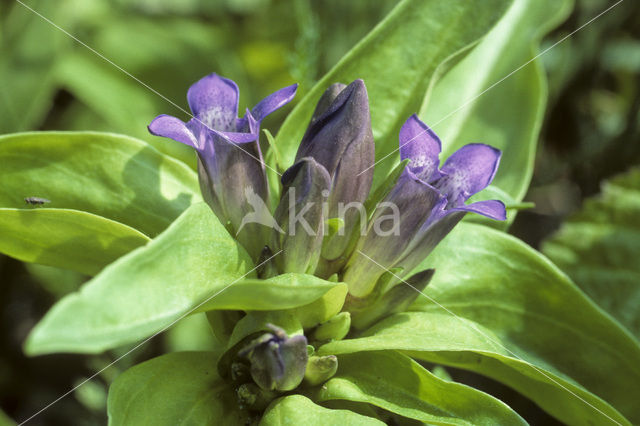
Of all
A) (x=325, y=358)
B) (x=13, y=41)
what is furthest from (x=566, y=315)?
(x=13, y=41)

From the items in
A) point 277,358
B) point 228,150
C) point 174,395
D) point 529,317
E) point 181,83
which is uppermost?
point 181,83

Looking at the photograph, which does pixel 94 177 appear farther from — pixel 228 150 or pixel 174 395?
pixel 174 395

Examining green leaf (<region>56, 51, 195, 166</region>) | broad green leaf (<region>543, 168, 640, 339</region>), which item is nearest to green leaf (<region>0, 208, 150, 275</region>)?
green leaf (<region>56, 51, 195, 166</region>)

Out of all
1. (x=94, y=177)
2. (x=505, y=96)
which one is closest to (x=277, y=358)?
(x=94, y=177)

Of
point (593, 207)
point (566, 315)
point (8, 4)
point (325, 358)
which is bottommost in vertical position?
→ point (325, 358)

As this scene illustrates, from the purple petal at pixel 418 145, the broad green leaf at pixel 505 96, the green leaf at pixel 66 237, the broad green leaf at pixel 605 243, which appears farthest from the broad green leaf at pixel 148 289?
the broad green leaf at pixel 605 243

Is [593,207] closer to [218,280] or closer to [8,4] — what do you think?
[218,280]

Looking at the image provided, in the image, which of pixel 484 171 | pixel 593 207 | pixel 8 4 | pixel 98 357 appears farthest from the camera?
pixel 8 4
